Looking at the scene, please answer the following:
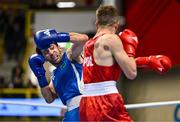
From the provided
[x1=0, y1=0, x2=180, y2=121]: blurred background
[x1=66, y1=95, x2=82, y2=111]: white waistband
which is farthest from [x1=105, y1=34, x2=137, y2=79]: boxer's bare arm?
[x1=0, y1=0, x2=180, y2=121]: blurred background

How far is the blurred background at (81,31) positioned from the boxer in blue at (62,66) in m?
0.52

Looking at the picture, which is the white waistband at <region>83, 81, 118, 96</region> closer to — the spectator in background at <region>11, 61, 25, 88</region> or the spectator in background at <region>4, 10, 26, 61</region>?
the spectator in background at <region>11, 61, 25, 88</region>

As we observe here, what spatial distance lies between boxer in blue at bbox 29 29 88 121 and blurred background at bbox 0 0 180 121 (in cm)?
52

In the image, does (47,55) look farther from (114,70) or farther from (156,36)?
(156,36)

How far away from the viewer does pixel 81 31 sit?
12562 millimetres

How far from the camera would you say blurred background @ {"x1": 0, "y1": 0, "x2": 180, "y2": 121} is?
6.10 metres

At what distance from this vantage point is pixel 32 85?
448 inches

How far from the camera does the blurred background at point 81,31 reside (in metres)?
6.10

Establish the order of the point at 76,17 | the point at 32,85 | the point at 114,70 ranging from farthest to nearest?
the point at 76,17 → the point at 32,85 → the point at 114,70

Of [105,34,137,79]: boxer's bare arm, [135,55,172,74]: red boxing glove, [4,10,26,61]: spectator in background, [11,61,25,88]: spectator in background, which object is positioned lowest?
[11,61,25,88]: spectator in background

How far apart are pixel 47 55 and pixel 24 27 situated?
9.35m

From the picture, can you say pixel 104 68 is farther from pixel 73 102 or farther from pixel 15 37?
pixel 15 37

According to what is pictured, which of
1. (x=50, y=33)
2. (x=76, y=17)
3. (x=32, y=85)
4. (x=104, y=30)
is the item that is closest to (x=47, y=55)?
(x=50, y=33)

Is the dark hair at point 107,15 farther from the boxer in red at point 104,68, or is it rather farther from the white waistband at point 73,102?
the white waistband at point 73,102
